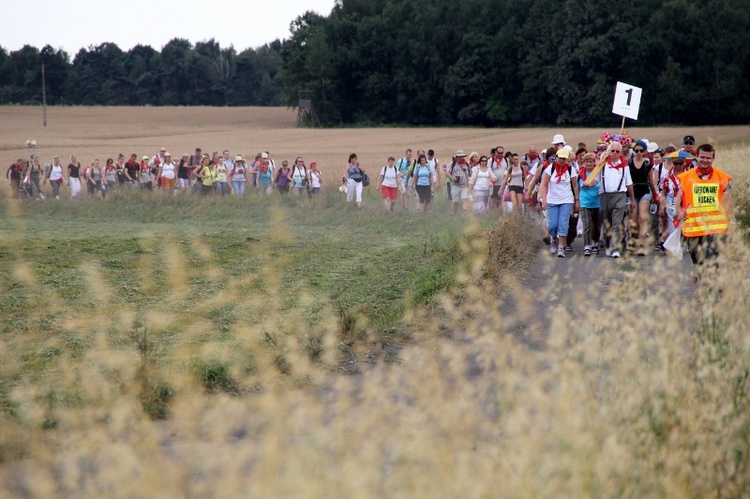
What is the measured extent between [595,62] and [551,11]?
8.29m

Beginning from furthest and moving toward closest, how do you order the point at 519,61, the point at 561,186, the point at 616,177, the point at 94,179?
the point at 519,61, the point at 94,179, the point at 561,186, the point at 616,177

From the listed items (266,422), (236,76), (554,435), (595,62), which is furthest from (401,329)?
(236,76)

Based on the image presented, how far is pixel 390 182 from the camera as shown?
84.6 ft

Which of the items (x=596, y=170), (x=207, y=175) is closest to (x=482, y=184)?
(x=596, y=170)

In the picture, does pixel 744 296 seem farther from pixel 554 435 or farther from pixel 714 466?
pixel 554 435

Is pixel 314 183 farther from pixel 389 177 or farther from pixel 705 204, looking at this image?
pixel 705 204

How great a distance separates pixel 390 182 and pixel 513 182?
5456mm

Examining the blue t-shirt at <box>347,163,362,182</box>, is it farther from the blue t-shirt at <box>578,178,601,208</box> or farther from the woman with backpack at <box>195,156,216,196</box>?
the blue t-shirt at <box>578,178,601,208</box>

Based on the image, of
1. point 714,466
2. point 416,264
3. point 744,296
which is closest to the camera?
point 714,466

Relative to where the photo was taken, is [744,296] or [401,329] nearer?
[744,296]

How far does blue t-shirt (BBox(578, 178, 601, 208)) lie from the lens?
1584cm

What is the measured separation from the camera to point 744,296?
682cm

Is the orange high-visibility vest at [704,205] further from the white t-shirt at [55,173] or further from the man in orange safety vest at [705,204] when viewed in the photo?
the white t-shirt at [55,173]

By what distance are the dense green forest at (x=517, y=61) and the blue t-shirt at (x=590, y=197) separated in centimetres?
6453
